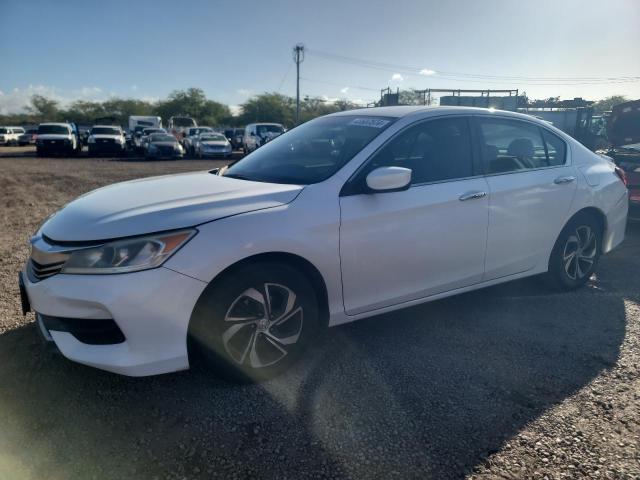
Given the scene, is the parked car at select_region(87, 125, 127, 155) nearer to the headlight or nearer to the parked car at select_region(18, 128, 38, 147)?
the parked car at select_region(18, 128, 38, 147)

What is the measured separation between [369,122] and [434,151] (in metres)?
0.52

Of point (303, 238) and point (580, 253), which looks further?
point (580, 253)

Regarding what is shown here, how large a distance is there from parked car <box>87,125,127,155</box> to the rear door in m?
25.1

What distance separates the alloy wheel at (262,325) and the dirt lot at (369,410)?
20 centimetres

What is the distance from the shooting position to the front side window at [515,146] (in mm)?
3691

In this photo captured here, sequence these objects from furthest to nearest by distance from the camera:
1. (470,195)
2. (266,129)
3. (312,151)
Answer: (266,129), (312,151), (470,195)

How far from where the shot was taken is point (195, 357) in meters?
2.59

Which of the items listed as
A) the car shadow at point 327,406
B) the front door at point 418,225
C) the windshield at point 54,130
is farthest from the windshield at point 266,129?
the car shadow at point 327,406

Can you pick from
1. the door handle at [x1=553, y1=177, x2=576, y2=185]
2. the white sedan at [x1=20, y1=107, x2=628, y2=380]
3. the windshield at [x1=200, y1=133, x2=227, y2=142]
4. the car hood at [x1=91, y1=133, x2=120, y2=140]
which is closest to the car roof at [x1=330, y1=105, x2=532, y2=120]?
the white sedan at [x1=20, y1=107, x2=628, y2=380]

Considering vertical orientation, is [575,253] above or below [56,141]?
below

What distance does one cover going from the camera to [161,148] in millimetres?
23109

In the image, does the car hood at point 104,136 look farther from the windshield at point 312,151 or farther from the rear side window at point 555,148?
the rear side window at point 555,148

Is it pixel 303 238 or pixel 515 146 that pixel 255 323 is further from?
pixel 515 146

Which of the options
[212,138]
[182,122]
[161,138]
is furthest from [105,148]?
[182,122]
